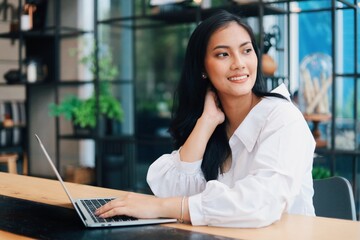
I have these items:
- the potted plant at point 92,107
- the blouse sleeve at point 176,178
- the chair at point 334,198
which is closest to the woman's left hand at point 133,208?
the blouse sleeve at point 176,178

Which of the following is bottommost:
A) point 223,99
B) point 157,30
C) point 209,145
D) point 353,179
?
point 353,179

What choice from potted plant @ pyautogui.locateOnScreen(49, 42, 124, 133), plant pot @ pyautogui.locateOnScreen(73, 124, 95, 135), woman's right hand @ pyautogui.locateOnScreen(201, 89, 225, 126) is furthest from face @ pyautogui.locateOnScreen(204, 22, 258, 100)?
plant pot @ pyautogui.locateOnScreen(73, 124, 95, 135)

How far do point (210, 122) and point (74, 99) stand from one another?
415cm

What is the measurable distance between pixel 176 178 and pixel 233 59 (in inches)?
17.2

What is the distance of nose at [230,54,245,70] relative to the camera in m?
1.71

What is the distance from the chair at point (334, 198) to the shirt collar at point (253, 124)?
32 cm

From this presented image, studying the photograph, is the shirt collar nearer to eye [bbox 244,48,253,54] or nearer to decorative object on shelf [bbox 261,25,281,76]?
eye [bbox 244,48,253,54]

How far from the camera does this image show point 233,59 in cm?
173

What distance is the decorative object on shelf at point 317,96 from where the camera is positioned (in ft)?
14.0

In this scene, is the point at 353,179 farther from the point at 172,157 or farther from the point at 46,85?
the point at 46,85

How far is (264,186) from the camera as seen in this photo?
1.41 m

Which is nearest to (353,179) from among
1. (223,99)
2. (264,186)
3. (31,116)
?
(223,99)

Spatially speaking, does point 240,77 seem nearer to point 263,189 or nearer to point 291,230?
point 263,189

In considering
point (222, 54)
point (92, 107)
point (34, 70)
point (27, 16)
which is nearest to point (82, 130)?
point (92, 107)
